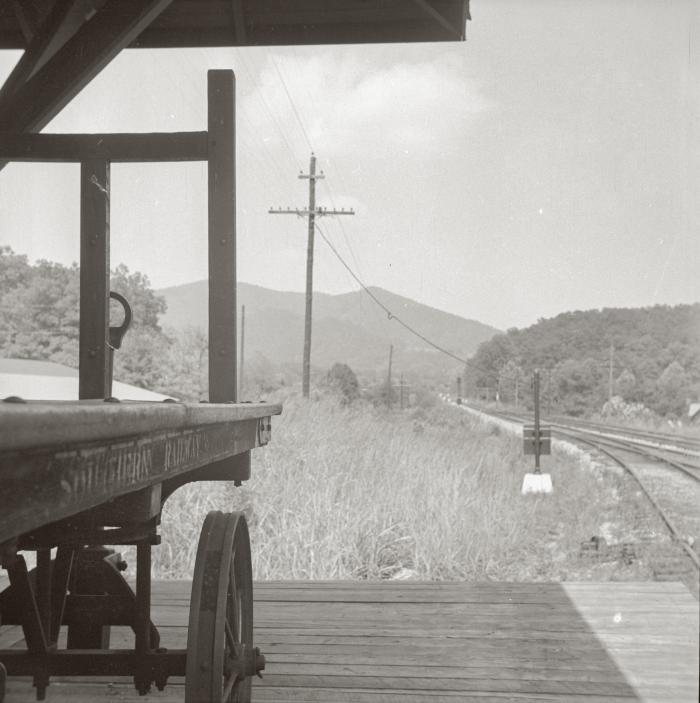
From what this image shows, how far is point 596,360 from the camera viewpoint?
6162 cm

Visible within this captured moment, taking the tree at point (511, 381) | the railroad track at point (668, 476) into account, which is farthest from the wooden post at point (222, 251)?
the tree at point (511, 381)

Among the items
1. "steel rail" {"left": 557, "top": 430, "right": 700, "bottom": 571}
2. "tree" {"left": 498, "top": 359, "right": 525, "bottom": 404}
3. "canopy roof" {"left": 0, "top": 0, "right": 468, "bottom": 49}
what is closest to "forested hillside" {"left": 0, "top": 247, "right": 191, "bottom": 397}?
"steel rail" {"left": 557, "top": 430, "right": 700, "bottom": 571}

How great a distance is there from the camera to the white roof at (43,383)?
7.83m

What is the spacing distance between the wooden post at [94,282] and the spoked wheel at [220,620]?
0.59 metres

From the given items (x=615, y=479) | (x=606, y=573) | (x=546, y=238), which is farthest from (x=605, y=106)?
(x=606, y=573)

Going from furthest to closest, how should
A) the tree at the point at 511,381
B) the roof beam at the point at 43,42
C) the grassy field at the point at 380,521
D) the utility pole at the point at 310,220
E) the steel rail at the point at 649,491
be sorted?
the tree at the point at 511,381 < the utility pole at the point at 310,220 < the steel rail at the point at 649,491 < the grassy field at the point at 380,521 < the roof beam at the point at 43,42

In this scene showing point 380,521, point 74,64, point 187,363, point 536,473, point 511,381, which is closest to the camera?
point 74,64

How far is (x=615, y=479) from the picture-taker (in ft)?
48.7

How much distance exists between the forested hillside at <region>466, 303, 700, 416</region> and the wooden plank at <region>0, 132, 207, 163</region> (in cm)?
4287

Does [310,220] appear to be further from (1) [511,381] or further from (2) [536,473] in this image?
(1) [511,381]

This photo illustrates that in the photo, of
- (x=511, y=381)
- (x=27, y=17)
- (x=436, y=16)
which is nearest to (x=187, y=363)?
(x=27, y=17)

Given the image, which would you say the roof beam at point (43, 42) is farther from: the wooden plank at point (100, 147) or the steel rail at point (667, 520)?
the steel rail at point (667, 520)

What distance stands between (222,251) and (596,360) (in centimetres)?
6145

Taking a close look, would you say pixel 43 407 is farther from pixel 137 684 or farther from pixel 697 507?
pixel 697 507
